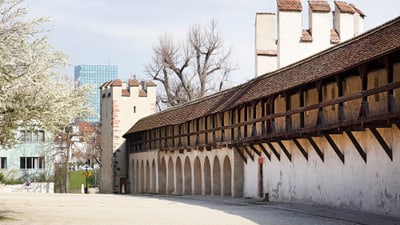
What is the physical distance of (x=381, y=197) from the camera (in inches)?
891

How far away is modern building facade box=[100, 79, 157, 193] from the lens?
62.1 meters

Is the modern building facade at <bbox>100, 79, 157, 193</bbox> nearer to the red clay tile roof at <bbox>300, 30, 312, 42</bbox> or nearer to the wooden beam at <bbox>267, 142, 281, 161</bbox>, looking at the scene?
the red clay tile roof at <bbox>300, 30, 312, 42</bbox>

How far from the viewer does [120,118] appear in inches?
2474

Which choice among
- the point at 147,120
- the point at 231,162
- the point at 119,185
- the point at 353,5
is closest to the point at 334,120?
the point at 231,162

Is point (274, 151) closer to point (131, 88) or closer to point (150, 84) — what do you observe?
point (131, 88)

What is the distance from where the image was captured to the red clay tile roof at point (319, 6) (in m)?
41.0

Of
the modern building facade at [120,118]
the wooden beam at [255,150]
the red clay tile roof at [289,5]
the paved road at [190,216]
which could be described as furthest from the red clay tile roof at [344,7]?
the modern building facade at [120,118]

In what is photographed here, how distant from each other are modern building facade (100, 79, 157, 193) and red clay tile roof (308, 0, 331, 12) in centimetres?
2396

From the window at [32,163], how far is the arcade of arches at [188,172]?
1242 centimetres

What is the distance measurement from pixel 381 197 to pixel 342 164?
3355 millimetres

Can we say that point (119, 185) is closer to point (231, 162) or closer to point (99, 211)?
point (231, 162)

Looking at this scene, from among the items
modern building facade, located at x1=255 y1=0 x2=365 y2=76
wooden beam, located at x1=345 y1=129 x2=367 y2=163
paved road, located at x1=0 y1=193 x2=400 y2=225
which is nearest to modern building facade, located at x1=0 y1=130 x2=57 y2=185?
modern building facade, located at x1=255 y1=0 x2=365 y2=76

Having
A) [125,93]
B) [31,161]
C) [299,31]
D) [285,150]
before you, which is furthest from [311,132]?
[31,161]

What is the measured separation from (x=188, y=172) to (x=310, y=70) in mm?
19863
